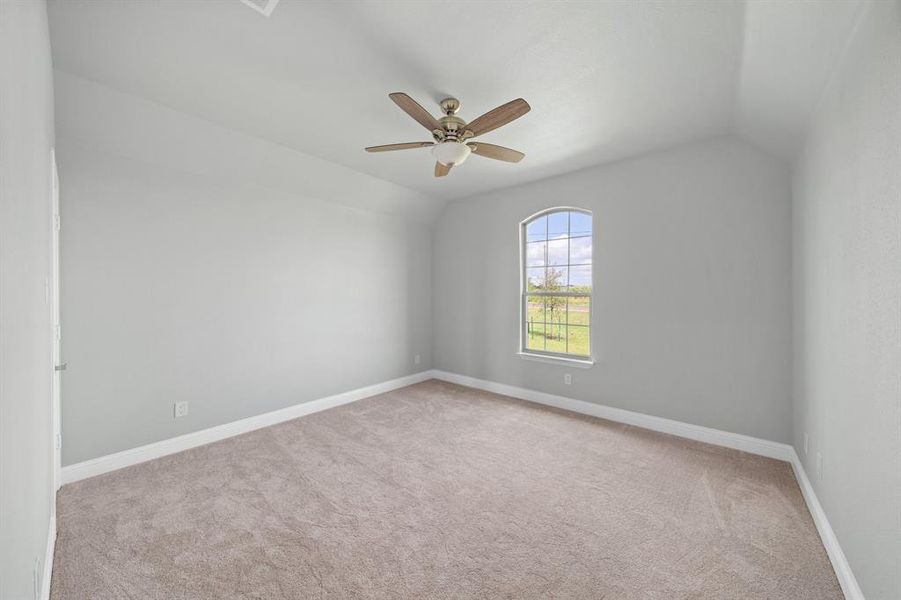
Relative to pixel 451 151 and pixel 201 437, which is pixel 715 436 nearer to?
pixel 451 151

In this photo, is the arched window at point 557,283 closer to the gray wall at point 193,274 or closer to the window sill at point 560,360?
the window sill at point 560,360

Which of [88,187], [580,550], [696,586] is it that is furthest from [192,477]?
[696,586]

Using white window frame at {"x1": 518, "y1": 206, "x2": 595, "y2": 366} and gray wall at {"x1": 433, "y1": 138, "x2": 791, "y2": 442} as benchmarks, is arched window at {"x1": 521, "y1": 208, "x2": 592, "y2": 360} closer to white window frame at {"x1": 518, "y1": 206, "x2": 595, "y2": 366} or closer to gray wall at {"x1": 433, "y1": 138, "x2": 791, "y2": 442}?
white window frame at {"x1": 518, "y1": 206, "x2": 595, "y2": 366}

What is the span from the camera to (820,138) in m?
2.06

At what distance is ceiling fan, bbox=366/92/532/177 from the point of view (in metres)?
2.11

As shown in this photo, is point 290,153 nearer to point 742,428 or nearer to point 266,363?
point 266,363

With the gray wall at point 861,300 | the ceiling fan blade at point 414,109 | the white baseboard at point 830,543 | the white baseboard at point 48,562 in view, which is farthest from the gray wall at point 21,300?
the white baseboard at point 830,543

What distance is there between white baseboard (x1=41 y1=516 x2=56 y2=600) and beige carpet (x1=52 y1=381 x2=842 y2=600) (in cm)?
5

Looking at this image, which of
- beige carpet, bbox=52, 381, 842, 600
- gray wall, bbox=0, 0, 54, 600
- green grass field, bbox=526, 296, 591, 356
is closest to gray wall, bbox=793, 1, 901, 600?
beige carpet, bbox=52, 381, 842, 600

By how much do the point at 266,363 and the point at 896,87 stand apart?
4405 millimetres

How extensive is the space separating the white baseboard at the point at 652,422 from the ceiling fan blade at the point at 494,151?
2739 millimetres

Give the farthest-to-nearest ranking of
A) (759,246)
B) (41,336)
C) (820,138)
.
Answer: (759,246) → (820,138) → (41,336)

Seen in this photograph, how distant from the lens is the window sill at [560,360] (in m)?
3.95

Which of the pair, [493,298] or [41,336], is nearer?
[41,336]
